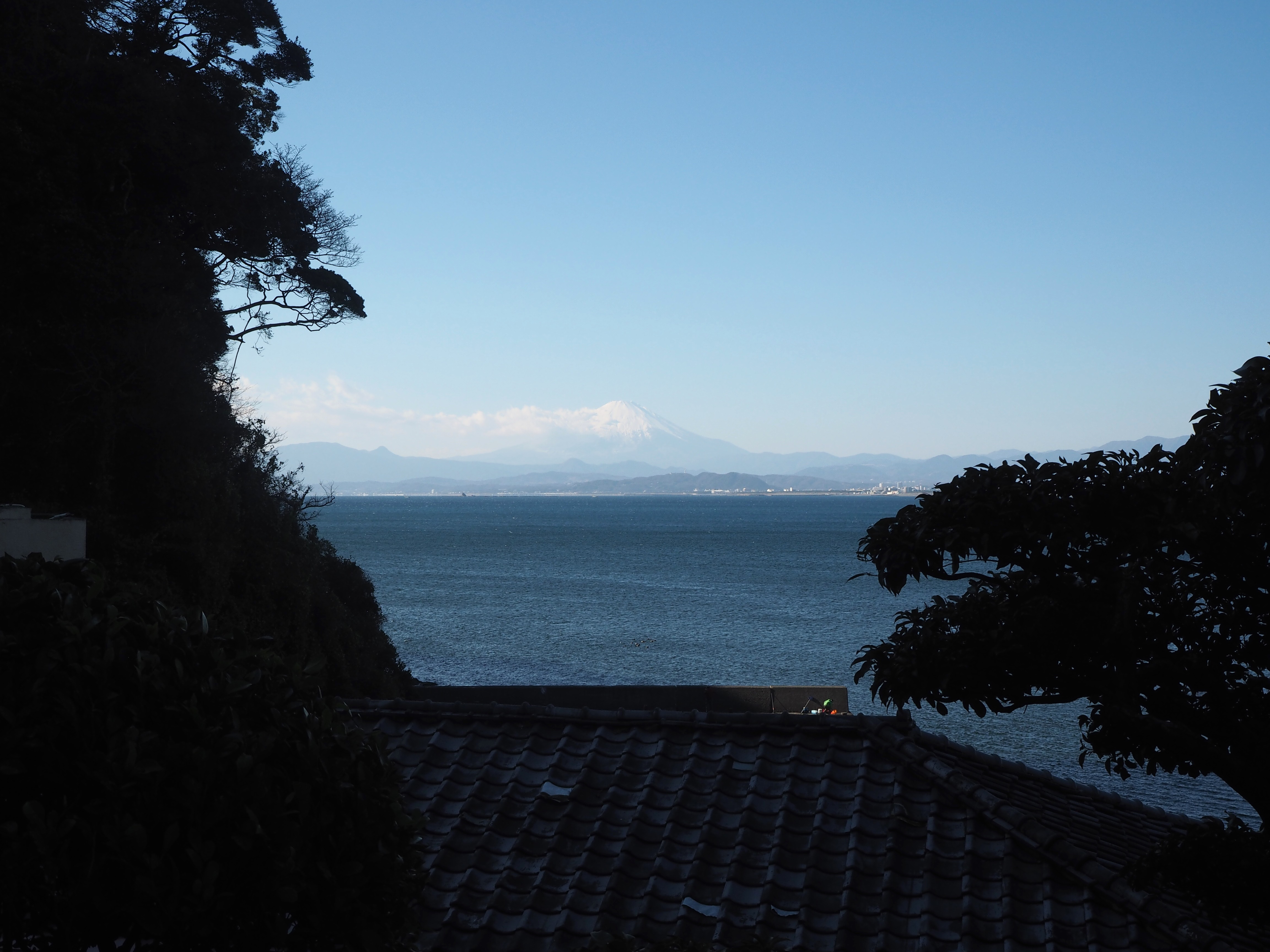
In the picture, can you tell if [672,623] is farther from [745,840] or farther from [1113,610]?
[1113,610]

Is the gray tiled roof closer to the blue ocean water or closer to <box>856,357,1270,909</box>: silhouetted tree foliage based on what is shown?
<box>856,357,1270,909</box>: silhouetted tree foliage

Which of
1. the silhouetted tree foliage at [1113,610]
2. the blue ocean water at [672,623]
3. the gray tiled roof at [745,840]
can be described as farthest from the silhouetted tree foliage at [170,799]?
the blue ocean water at [672,623]

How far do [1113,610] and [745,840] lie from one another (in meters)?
3.49

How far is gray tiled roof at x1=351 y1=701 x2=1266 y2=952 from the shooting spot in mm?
7562

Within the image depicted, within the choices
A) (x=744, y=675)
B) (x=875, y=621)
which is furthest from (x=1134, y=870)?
(x=875, y=621)

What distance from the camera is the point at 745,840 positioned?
8.66 m

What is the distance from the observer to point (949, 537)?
717 centimetres

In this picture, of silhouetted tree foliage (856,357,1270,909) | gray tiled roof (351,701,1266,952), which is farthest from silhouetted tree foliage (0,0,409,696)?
silhouetted tree foliage (856,357,1270,909)

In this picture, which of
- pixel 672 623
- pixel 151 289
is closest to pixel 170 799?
pixel 151 289

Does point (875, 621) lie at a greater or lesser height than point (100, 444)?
lesser

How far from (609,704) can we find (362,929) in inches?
810

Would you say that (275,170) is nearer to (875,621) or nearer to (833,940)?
(833,940)

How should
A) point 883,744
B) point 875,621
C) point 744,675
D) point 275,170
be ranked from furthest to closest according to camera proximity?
1. point 875,621
2. point 744,675
3. point 275,170
4. point 883,744

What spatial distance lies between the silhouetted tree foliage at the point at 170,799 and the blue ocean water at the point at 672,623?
398 inches
